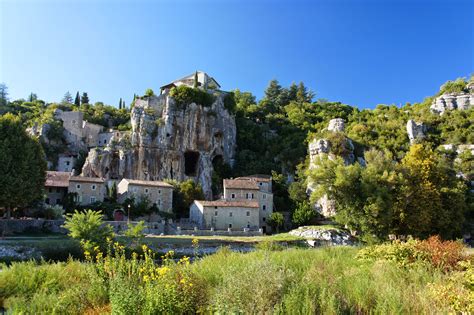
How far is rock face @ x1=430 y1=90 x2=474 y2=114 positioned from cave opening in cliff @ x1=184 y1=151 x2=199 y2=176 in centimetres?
4247

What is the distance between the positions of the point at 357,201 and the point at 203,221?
18033 millimetres

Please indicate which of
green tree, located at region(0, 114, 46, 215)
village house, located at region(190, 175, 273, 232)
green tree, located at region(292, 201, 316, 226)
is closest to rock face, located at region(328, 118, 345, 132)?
green tree, located at region(292, 201, 316, 226)

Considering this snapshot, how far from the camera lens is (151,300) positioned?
650 centimetres

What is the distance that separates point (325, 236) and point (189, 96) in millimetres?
34520

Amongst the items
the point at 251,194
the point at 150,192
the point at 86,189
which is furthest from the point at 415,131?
the point at 86,189

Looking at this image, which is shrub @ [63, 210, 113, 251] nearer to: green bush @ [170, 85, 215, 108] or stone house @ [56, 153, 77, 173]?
stone house @ [56, 153, 77, 173]

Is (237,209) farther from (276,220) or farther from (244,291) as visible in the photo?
(244,291)

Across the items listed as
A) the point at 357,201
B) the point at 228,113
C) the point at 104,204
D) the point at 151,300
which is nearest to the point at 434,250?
the point at 151,300

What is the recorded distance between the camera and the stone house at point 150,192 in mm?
44281

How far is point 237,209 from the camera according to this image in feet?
138

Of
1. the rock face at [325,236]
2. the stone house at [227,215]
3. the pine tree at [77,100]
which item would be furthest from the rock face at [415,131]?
the pine tree at [77,100]

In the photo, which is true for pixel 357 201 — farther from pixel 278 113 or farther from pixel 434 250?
pixel 278 113

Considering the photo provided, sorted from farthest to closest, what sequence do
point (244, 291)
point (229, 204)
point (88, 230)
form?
point (229, 204)
point (88, 230)
point (244, 291)

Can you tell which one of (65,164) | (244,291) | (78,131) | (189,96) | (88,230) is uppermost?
(189,96)
